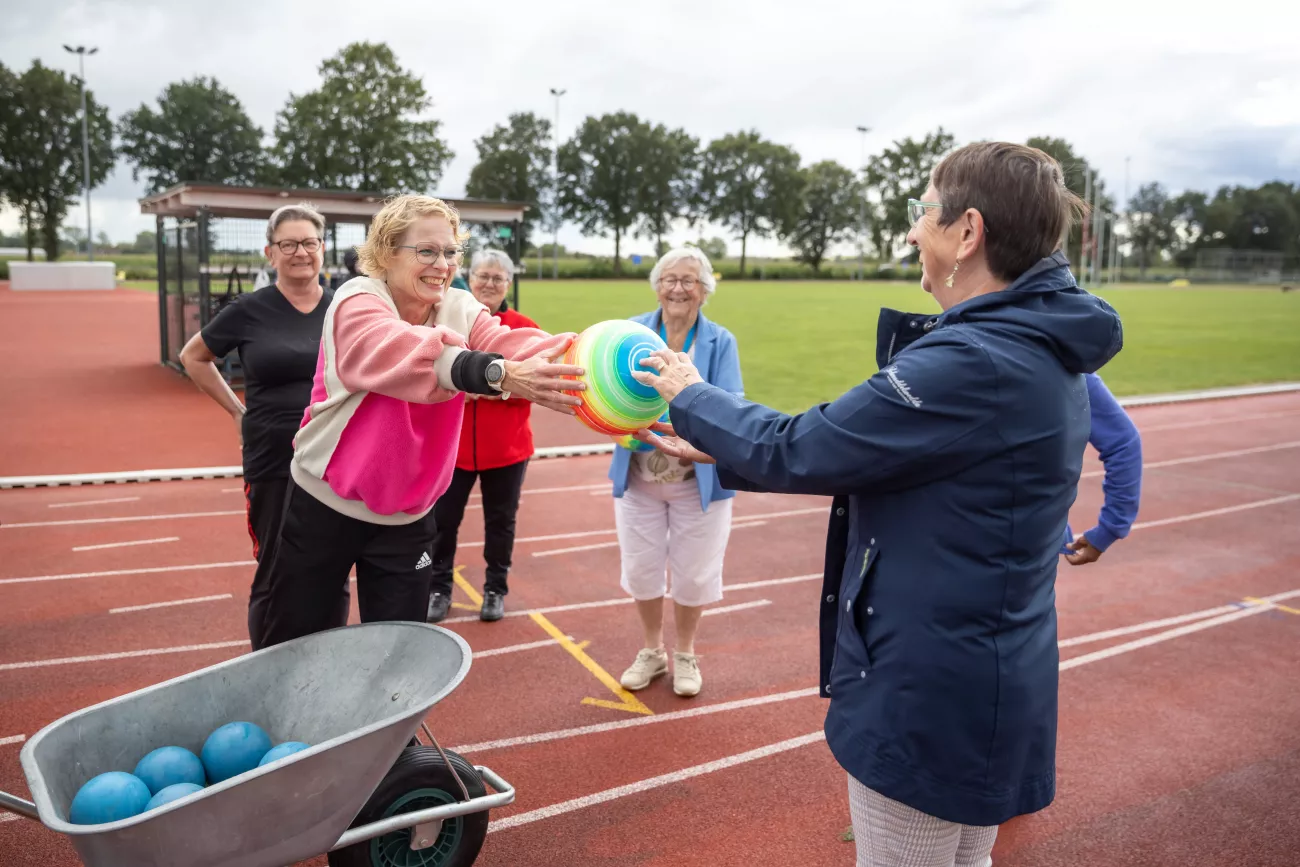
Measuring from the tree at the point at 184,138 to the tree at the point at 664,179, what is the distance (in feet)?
124

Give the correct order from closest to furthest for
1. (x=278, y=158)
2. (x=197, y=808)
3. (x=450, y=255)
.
Answer: (x=197, y=808), (x=450, y=255), (x=278, y=158)

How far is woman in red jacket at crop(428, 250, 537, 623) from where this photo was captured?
6059 millimetres

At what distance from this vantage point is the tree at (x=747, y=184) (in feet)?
329

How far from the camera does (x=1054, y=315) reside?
1.98 m

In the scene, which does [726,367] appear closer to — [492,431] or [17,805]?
[492,431]

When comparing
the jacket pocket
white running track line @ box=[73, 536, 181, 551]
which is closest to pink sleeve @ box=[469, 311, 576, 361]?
the jacket pocket

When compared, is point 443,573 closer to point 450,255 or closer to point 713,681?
point 713,681

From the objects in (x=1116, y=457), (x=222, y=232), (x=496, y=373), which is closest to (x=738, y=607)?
(x=1116, y=457)

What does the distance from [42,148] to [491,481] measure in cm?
7305

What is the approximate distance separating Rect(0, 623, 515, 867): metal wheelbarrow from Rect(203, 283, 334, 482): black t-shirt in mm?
1731

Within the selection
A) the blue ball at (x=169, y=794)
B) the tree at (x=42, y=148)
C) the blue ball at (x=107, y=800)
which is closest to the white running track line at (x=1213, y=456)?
the blue ball at (x=169, y=794)

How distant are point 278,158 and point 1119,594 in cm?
6006

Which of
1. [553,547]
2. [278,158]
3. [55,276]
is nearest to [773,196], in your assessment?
[278,158]

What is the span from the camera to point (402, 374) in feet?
9.22
